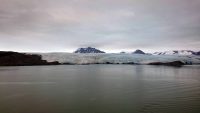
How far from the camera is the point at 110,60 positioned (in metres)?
30.7

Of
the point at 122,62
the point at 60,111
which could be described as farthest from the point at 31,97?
the point at 122,62

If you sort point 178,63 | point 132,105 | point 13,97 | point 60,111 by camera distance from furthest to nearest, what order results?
point 178,63
point 13,97
point 132,105
point 60,111

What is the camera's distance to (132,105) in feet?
19.0

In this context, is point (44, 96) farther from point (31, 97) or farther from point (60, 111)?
point (60, 111)

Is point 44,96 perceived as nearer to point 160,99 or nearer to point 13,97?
point 13,97

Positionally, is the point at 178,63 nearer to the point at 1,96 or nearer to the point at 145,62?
the point at 145,62

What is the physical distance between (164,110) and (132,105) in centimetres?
83

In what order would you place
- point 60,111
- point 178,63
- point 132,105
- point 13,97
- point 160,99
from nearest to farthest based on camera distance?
point 60,111
point 132,105
point 160,99
point 13,97
point 178,63

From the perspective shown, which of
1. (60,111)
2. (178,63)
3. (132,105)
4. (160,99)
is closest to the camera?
(60,111)

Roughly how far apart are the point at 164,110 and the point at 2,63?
29.2m

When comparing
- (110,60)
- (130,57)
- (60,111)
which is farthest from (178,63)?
(60,111)

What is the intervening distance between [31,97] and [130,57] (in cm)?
2388

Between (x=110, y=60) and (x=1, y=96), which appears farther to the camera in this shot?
(x=110, y=60)

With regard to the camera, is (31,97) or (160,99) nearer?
(160,99)
